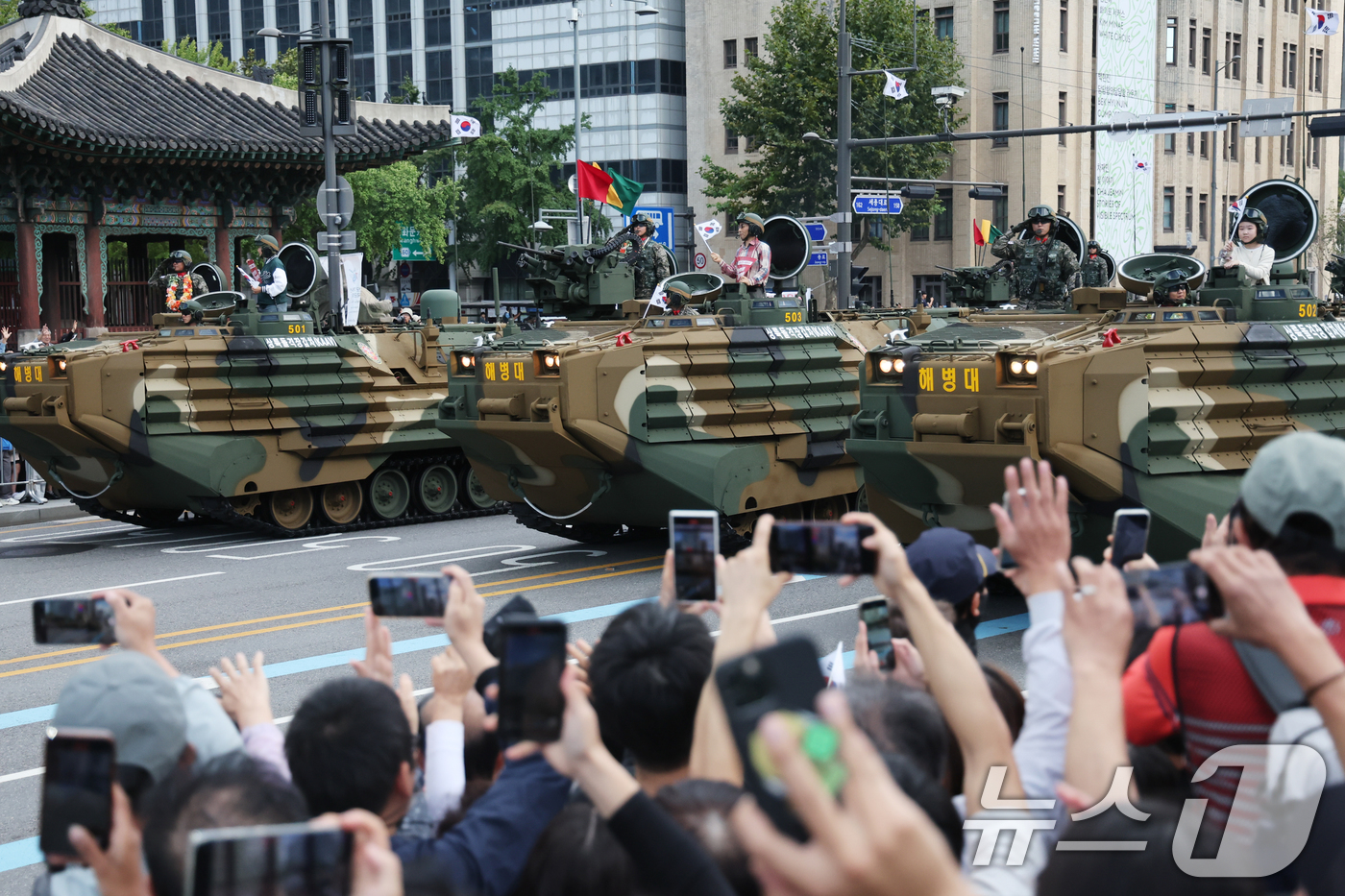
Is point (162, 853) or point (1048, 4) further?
point (1048, 4)

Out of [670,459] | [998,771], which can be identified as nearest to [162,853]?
[998,771]

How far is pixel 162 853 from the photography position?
261 cm

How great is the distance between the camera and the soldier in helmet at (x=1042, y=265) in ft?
46.0

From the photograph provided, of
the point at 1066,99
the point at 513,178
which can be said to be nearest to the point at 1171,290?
the point at 513,178

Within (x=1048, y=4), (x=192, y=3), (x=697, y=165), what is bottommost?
(x=697, y=165)

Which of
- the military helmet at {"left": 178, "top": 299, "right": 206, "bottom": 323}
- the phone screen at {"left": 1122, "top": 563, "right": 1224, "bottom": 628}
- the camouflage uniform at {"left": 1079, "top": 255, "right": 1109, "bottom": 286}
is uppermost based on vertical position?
the camouflage uniform at {"left": 1079, "top": 255, "right": 1109, "bottom": 286}

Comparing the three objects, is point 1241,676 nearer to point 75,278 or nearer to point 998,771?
point 998,771

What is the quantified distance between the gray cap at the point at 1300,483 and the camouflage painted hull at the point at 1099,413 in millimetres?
7088

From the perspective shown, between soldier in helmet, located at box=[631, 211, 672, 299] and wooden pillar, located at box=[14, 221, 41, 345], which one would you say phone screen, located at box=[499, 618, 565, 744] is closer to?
soldier in helmet, located at box=[631, 211, 672, 299]

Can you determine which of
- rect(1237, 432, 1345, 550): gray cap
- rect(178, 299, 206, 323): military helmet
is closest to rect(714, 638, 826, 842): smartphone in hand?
rect(1237, 432, 1345, 550): gray cap

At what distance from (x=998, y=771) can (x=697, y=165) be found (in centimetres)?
5209

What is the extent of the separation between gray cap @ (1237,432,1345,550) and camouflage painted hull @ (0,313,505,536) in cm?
1303

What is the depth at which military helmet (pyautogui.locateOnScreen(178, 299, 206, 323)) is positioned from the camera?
52.1ft

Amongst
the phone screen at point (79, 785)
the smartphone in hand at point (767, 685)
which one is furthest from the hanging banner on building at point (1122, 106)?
the smartphone in hand at point (767, 685)
